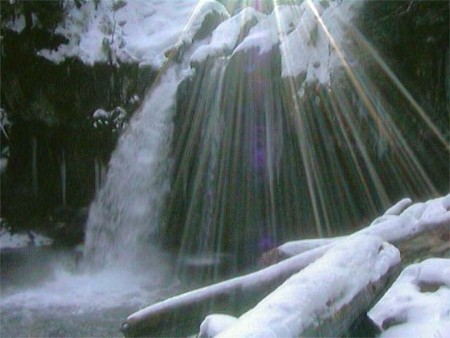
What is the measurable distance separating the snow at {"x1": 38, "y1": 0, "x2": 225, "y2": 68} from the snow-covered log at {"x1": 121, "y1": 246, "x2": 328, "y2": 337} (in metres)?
10.5

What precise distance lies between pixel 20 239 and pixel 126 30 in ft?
20.1

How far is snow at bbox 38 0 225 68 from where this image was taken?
13109mm

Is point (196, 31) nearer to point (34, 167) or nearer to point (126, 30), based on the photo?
point (126, 30)

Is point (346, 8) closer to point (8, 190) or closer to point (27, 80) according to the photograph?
point (27, 80)

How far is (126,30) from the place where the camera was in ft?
Answer: 48.4

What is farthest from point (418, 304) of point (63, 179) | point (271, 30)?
point (63, 179)

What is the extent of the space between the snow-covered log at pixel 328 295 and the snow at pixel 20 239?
1132cm

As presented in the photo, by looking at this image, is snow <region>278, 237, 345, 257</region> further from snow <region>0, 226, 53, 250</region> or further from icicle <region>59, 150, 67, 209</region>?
icicle <region>59, 150, 67, 209</region>

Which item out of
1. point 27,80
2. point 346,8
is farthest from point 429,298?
point 27,80

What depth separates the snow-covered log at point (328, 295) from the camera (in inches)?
78.3

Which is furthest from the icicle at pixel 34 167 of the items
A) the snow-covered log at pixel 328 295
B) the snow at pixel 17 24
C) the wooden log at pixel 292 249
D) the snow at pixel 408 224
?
the snow-covered log at pixel 328 295

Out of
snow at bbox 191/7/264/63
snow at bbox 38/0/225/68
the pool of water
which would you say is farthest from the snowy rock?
the pool of water

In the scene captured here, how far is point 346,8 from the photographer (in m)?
8.07

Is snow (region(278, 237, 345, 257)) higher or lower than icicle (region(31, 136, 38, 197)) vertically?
lower
